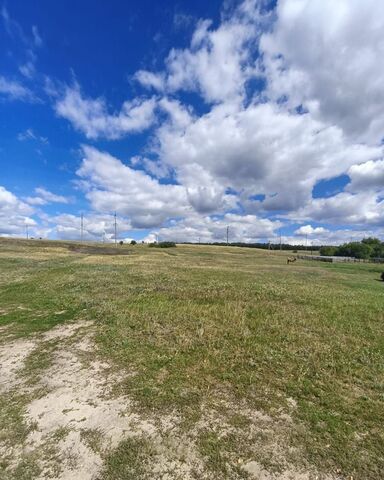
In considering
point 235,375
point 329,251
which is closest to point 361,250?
point 329,251

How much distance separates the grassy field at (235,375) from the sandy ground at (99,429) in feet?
0.17

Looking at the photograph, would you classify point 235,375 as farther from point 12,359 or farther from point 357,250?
point 357,250

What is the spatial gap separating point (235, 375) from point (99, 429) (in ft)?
11.5

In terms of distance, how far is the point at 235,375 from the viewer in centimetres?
740

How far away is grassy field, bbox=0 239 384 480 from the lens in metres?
4.76

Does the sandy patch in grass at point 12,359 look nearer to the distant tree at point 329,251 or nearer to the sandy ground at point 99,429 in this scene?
the sandy ground at point 99,429

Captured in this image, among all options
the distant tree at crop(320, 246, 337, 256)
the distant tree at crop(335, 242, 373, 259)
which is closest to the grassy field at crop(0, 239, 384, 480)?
the distant tree at crop(335, 242, 373, 259)

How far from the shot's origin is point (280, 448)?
4.91 metres

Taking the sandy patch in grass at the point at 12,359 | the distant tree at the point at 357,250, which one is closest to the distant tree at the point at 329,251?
the distant tree at the point at 357,250

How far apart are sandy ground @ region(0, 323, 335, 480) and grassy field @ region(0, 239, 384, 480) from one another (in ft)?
0.17

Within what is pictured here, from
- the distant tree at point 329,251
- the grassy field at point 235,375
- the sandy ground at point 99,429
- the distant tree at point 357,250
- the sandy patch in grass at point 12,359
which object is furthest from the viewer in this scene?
the distant tree at point 329,251

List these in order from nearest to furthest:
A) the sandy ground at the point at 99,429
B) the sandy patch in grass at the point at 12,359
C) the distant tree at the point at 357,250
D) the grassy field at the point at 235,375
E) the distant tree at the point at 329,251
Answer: the sandy ground at the point at 99,429, the grassy field at the point at 235,375, the sandy patch in grass at the point at 12,359, the distant tree at the point at 357,250, the distant tree at the point at 329,251

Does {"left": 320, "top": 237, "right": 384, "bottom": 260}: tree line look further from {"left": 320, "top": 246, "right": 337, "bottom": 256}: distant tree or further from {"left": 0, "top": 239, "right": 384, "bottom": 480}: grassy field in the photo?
{"left": 0, "top": 239, "right": 384, "bottom": 480}: grassy field

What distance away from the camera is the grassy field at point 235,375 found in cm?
476
